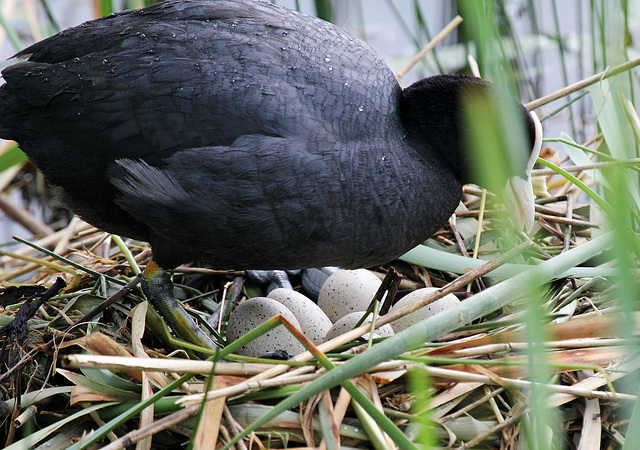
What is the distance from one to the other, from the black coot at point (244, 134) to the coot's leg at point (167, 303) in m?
0.13

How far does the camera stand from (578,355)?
5.36 feet

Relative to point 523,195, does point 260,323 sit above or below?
below

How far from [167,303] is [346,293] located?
1.76 feet

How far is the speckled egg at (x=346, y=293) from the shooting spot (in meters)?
A: 2.18

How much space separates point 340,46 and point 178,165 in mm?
552

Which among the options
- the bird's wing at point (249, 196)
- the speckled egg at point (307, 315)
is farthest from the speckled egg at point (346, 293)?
the bird's wing at point (249, 196)

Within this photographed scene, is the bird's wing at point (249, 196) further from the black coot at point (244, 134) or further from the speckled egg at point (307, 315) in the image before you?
the speckled egg at point (307, 315)

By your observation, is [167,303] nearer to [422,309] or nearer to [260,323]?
[260,323]

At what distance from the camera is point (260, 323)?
77.8 inches

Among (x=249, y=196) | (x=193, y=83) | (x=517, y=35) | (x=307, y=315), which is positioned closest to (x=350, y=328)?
(x=307, y=315)

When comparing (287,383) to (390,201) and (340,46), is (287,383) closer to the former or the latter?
(390,201)

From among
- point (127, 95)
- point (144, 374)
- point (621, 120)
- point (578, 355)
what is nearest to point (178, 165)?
point (127, 95)

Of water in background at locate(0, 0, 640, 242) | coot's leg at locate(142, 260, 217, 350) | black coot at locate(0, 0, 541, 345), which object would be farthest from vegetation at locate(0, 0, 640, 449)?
water in background at locate(0, 0, 640, 242)

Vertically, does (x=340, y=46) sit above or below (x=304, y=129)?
above
